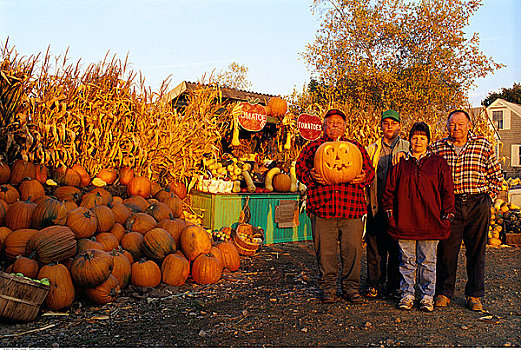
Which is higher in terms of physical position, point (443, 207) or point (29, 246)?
point (443, 207)

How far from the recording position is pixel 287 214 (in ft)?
27.3

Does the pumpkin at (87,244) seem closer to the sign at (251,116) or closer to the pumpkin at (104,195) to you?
the pumpkin at (104,195)

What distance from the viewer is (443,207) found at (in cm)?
400

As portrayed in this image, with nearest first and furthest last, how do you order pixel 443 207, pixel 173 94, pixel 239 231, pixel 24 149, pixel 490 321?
pixel 490 321, pixel 443 207, pixel 24 149, pixel 239 231, pixel 173 94

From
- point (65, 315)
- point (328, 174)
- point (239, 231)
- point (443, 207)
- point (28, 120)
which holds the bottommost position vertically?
point (65, 315)

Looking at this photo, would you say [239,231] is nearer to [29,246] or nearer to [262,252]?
[262,252]

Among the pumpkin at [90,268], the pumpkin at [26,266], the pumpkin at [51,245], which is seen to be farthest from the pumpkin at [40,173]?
the pumpkin at [90,268]

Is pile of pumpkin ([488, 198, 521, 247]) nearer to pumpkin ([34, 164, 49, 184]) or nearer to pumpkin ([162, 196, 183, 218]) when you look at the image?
pumpkin ([162, 196, 183, 218])

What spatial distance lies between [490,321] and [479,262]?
0.59m

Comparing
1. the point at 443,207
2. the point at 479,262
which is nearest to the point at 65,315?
the point at 443,207

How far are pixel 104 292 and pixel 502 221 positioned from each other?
26.4ft

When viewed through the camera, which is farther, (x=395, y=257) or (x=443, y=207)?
(x=395, y=257)

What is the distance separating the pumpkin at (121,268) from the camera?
438cm

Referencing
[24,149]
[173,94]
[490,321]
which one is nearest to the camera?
[490,321]
